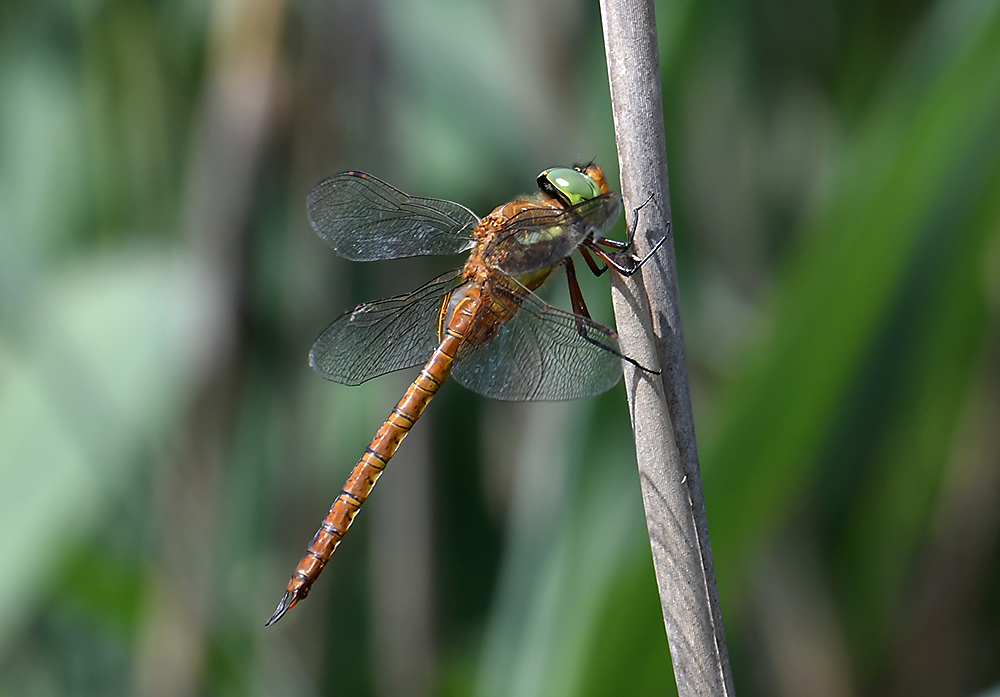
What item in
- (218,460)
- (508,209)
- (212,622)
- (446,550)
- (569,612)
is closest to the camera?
(508,209)

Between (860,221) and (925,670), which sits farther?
(925,670)

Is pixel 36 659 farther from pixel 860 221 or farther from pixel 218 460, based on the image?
pixel 860 221

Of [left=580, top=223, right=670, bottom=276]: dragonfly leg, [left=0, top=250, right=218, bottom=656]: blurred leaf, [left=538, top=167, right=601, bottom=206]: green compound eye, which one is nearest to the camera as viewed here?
[left=580, top=223, right=670, bottom=276]: dragonfly leg

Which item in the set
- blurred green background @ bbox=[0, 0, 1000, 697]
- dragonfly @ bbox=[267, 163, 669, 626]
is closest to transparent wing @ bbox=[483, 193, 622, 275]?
dragonfly @ bbox=[267, 163, 669, 626]

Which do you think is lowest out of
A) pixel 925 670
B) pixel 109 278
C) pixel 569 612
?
pixel 925 670

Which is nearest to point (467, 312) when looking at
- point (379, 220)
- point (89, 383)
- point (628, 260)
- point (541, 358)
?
point (541, 358)

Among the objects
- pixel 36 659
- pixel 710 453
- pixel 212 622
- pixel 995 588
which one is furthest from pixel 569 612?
pixel 36 659

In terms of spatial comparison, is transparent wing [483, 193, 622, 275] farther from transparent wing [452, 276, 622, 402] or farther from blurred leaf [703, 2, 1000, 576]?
blurred leaf [703, 2, 1000, 576]

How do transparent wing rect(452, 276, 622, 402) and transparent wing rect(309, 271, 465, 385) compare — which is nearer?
transparent wing rect(452, 276, 622, 402)
